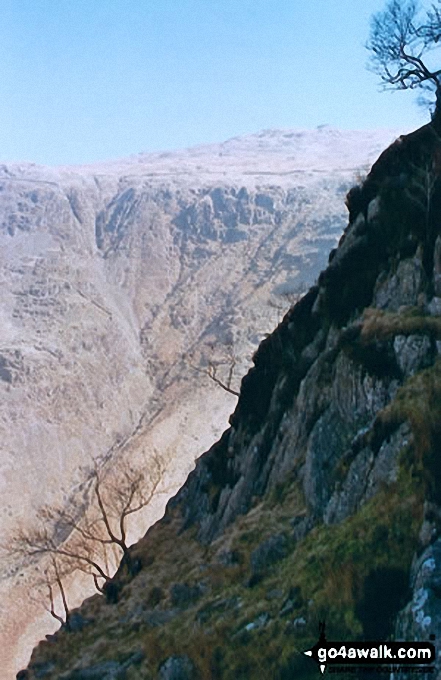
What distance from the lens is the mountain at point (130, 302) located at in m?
86.4

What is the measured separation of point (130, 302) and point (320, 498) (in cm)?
11546

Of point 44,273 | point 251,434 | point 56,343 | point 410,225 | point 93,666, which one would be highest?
point 44,273

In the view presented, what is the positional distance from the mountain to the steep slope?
3392 cm

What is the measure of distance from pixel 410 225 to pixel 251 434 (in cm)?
953

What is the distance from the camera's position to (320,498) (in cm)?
1672

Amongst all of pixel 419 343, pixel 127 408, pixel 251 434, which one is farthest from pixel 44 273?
pixel 419 343

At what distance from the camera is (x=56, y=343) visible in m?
112

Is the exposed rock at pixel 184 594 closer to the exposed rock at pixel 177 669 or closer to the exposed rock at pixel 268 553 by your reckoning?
the exposed rock at pixel 268 553

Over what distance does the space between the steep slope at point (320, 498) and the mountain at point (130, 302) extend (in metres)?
33.9

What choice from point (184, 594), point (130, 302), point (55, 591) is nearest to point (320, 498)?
point (184, 594)

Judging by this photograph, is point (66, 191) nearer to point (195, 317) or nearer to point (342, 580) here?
point (195, 317)

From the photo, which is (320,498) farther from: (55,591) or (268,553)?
(55,591)

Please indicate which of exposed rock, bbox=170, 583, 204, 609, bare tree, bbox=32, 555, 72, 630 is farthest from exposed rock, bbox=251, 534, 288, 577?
bare tree, bbox=32, 555, 72, 630

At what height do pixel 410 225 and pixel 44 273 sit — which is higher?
pixel 44 273
